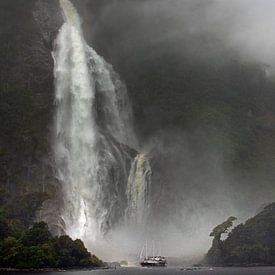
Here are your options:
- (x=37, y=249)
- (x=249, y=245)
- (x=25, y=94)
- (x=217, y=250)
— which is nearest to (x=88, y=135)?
(x=25, y=94)

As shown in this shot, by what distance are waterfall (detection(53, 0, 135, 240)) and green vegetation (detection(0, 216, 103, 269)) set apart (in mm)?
11883

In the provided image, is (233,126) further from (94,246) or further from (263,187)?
(94,246)

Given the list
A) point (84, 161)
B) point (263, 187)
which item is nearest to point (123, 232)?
point (84, 161)

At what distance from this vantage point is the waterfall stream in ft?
260

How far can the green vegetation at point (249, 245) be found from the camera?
2744 inches

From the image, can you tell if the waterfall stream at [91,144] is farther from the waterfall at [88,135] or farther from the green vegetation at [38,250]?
the green vegetation at [38,250]

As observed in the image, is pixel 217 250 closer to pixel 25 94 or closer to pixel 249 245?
pixel 249 245

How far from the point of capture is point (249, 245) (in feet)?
229

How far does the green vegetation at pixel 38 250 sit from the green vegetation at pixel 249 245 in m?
15.8

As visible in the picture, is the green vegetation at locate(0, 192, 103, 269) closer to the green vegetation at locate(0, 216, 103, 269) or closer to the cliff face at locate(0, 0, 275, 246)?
the green vegetation at locate(0, 216, 103, 269)

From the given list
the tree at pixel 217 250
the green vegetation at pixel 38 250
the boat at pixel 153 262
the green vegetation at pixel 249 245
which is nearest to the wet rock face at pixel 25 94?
the green vegetation at pixel 38 250

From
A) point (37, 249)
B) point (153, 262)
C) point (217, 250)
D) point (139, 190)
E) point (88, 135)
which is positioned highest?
point (88, 135)

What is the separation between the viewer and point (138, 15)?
110 metres

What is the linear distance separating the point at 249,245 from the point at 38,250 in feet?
86.5
